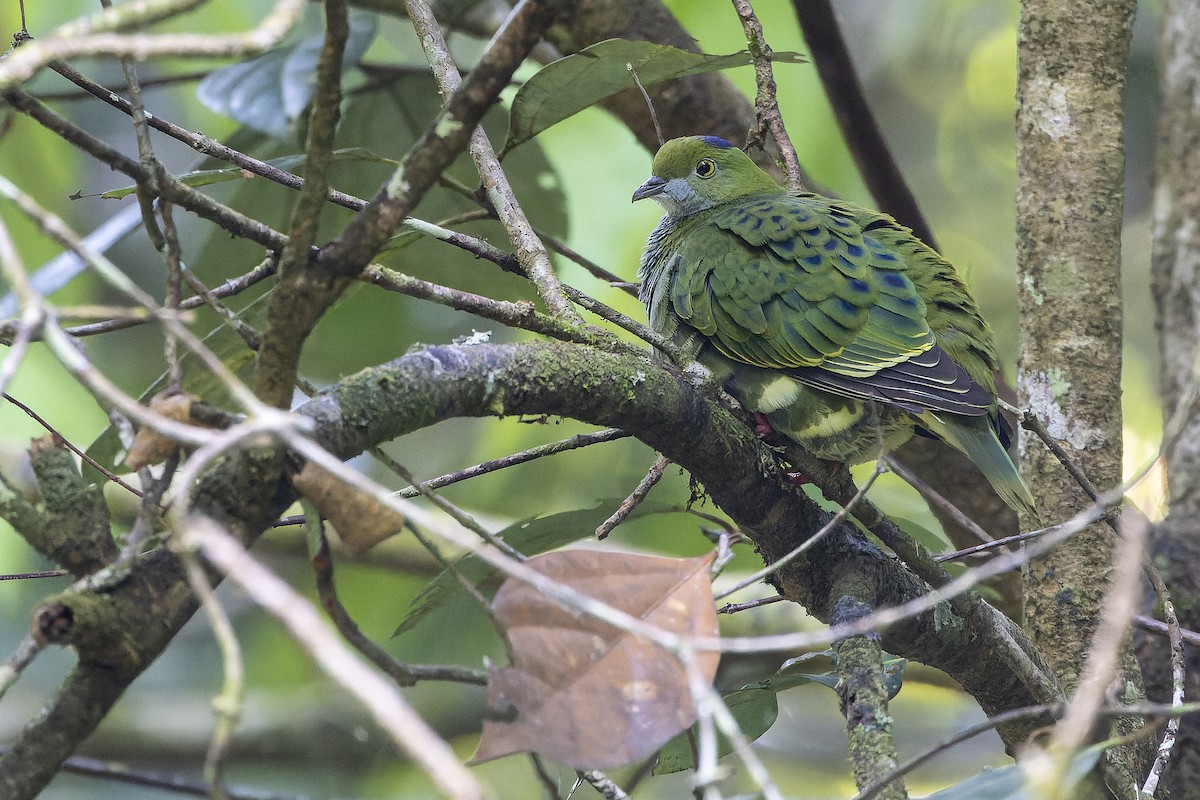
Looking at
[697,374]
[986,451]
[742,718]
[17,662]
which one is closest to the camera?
[17,662]

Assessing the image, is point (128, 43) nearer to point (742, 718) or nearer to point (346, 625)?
point (346, 625)

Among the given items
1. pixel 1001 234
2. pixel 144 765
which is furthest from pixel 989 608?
pixel 1001 234

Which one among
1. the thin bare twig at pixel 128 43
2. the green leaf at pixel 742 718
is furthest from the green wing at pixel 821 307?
the thin bare twig at pixel 128 43

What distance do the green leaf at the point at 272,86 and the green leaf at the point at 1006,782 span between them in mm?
2183

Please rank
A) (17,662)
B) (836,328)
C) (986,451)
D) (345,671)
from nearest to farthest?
(345,671)
(17,662)
(986,451)
(836,328)

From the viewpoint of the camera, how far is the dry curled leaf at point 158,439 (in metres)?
1.07

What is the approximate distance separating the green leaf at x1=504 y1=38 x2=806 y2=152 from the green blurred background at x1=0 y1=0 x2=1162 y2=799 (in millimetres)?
667

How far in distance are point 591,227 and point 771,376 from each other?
2477 mm

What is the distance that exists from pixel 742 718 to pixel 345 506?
1207 millimetres

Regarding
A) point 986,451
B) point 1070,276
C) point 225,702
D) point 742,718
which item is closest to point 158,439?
point 225,702

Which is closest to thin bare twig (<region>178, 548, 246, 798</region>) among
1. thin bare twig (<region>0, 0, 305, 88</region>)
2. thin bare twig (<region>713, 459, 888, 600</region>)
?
thin bare twig (<region>0, 0, 305, 88</region>)

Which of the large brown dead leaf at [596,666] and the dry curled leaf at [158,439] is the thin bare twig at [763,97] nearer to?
the large brown dead leaf at [596,666]

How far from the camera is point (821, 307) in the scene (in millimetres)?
2496

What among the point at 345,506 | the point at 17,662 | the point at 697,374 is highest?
the point at 697,374
